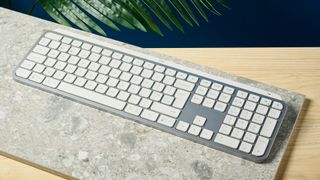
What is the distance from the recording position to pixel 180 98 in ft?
2.59

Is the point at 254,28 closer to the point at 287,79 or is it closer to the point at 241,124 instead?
the point at 287,79

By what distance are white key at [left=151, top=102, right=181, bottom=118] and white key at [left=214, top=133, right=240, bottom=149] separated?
70 mm

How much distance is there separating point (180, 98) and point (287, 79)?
7.4 inches

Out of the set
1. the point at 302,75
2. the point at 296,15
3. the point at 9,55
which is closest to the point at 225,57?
the point at 302,75

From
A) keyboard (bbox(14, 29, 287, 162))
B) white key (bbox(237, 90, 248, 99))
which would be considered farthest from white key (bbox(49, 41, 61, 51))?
white key (bbox(237, 90, 248, 99))

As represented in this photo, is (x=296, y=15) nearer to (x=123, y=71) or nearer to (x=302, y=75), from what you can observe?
(x=302, y=75)

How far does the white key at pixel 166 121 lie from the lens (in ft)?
2.49

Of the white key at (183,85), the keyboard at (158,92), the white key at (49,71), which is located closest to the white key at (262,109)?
the keyboard at (158,92)

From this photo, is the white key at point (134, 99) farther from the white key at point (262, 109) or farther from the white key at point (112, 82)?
the white key at point (262, 109)

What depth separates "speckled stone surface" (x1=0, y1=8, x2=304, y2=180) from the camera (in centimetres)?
71

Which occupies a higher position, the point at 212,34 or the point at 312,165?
the point at 312,165

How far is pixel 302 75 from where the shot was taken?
2.84ft

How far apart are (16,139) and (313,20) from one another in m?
0.81

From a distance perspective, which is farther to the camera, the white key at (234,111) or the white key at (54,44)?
the white key at (54,44)
